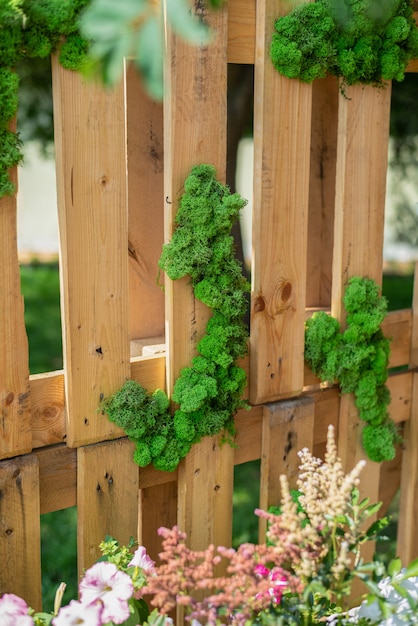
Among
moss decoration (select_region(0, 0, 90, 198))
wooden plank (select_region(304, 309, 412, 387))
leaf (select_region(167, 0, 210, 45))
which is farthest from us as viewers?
wooden plank (select_region(304, 309, 412, 387))

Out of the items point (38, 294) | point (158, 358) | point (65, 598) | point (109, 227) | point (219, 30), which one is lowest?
point (65, 598)

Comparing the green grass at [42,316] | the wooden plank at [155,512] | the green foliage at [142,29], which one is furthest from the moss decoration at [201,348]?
the green grass at [42,316]

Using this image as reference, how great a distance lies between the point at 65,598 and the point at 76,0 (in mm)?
2629

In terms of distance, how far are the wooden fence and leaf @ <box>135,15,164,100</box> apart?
0.95 m

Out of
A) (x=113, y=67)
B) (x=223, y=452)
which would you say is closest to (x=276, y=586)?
(x=223, y=452)

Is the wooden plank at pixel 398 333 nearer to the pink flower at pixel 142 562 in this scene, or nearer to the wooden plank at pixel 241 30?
the wooden plank at pixel 241 30

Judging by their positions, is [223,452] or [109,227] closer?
[109,227]

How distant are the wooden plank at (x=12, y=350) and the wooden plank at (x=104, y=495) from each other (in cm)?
20

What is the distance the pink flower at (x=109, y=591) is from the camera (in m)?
1.61

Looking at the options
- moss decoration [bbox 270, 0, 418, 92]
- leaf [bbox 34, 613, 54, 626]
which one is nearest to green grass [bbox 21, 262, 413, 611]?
leaf [bbox 34, 613, 54, 626]

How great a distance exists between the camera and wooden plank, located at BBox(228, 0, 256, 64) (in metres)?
2.18

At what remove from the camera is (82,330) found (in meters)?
2.05

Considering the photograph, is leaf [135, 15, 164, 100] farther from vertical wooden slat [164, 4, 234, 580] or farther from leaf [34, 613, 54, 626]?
leaf [34, 613, 54, 626]

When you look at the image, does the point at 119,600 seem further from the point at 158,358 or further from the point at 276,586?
the point at 158,358
